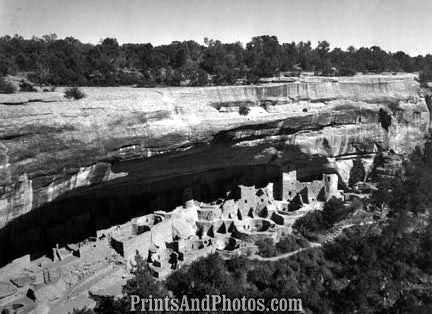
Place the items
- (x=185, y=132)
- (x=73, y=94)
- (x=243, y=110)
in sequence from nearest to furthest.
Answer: (x=73, y=94)
(x=185, y=132)
(x=243, y=110)

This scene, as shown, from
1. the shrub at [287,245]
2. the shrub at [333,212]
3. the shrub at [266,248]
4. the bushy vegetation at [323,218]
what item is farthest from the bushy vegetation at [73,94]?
the shrub at [333,212]

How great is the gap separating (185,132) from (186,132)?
44 millimetres

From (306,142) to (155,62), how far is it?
29.6ft

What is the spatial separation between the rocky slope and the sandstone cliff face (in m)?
0.03

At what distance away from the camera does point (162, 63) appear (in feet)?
71.7

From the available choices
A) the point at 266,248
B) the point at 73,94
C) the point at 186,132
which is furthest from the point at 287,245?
the point at 73,94

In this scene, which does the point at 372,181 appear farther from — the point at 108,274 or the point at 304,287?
the point at 108,274

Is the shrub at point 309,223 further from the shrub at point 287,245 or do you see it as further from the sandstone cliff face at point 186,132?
the sandstone cliff face at point 186,132

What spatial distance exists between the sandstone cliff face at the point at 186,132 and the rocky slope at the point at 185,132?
3 centimetres

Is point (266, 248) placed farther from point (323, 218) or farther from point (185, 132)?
point (185, 132)

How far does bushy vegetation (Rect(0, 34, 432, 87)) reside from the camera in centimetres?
1761

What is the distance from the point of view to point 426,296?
1559 centimetres

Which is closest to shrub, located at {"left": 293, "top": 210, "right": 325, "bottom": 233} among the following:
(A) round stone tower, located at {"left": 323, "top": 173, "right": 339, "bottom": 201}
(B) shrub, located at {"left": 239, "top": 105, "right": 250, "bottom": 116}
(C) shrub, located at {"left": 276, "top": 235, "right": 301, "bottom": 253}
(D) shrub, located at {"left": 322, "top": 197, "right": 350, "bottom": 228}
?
(D) shrub, located at {"left": 322, "top": 197, "right": 350, "bottom": 228}

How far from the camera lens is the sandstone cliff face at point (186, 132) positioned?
10.8 metres
